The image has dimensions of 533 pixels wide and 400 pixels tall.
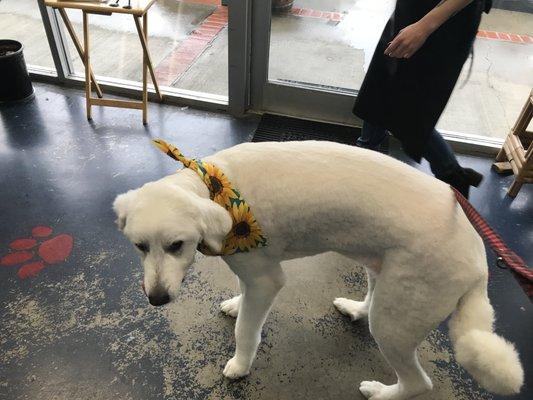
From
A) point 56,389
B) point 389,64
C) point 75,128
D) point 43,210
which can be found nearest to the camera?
point 56,389

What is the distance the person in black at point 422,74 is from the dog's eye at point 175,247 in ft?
3.92

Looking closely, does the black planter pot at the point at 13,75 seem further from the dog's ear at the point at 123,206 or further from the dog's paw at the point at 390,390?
the dog's paw at the point at 390,390

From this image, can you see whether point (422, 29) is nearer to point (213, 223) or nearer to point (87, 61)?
point (213, 223)

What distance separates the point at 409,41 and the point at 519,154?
4.99ft

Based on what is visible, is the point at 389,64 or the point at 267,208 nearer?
the point at 267,208

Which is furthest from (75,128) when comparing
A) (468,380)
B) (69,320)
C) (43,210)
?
(468,380)

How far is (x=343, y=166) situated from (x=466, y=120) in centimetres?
252

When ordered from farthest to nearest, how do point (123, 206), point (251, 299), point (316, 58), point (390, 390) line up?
point (316, 58)
point (390, 390)
point (251, 299)
point (123, 206)

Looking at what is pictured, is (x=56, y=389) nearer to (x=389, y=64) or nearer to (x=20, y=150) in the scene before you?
(x=20, y=150)

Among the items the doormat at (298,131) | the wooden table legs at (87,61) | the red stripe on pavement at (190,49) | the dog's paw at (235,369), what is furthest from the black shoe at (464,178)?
the red stripe on pavement at (190,49)

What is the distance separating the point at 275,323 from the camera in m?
2.05

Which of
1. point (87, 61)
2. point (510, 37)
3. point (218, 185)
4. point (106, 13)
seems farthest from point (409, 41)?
point (87, 61)

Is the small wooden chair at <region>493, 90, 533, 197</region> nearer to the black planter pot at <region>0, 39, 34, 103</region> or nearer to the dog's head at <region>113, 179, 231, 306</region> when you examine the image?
the dog's head at <region>113, 179, 231, 306</region>

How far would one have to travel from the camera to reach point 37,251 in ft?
7.57
